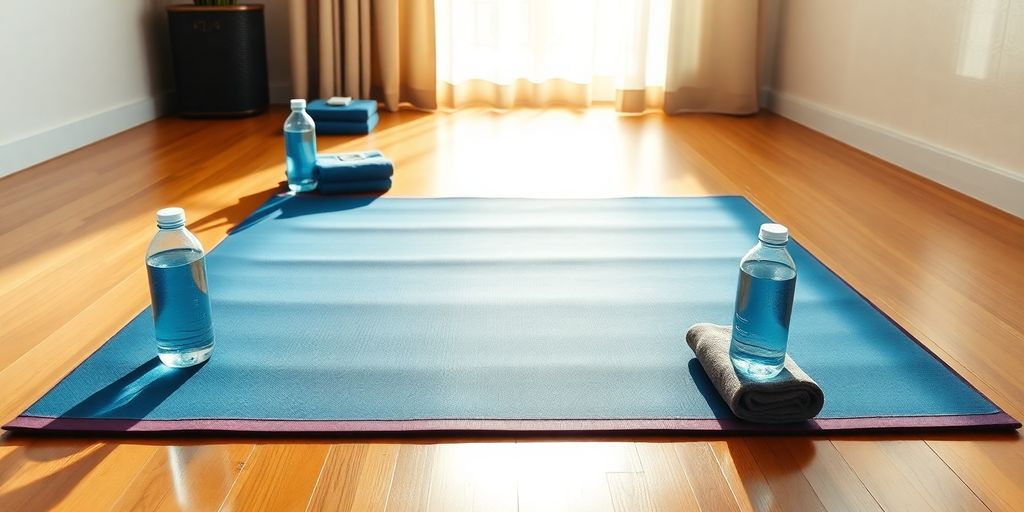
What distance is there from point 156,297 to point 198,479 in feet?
1.31

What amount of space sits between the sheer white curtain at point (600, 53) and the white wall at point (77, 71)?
0.96 m

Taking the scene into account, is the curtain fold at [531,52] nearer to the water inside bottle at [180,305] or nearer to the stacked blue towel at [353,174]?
the stacked blue towel at [353,174]

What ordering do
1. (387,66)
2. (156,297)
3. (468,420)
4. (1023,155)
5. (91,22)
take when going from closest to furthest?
(468,420), (156,297), (1023,155), (91,22), (387,66)

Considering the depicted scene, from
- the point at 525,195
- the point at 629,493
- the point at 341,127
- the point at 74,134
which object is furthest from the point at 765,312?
the point at 74,134

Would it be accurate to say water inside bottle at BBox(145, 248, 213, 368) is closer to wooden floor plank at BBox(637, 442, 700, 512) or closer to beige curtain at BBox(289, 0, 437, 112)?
wooden floor plank at BBox(637, 442, 700, 512)

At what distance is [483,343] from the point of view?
5.13ft

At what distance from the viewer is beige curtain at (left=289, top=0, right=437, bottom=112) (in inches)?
157

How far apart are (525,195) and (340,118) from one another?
1.27 metres

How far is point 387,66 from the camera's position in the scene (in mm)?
4062

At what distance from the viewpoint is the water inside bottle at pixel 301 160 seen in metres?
2.55

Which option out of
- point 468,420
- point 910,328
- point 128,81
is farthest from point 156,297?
point 128,81

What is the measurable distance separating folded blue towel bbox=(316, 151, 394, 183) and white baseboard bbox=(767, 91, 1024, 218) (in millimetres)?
1843

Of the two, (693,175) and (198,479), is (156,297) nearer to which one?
(198,479)

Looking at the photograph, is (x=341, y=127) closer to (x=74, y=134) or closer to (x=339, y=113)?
(x=339, y=113)
